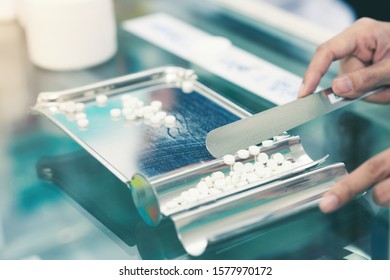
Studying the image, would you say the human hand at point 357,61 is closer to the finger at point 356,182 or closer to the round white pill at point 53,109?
the finger at point 356,182

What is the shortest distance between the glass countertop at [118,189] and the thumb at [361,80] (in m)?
0.05

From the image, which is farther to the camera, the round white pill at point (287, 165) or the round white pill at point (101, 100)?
the round white pill at point (101, 100)

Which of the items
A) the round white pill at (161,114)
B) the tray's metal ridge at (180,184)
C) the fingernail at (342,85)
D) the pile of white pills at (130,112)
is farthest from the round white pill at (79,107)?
the fingernail at (342,85)

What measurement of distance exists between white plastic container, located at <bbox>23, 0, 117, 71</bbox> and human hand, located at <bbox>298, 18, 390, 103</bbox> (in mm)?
336

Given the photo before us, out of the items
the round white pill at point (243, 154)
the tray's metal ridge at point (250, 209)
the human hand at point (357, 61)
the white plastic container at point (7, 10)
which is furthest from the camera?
the white plastic container at point (7, 10)

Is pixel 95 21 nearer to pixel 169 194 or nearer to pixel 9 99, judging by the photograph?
pixel 9 99

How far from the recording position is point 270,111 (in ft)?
2.58

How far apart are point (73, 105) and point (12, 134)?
3.6 inches

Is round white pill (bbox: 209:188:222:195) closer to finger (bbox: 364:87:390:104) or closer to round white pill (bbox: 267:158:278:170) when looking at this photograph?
round white pill (bbox: 267:158:278:170)

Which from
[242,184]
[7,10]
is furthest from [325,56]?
[7,10]

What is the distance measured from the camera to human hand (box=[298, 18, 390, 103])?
830mm

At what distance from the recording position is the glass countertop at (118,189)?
2.20 ft

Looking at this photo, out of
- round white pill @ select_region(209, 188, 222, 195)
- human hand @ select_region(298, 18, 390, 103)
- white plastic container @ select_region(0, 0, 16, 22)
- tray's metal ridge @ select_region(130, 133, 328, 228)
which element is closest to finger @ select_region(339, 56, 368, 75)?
human hand @ select_region(298, 18, 390, 103)
